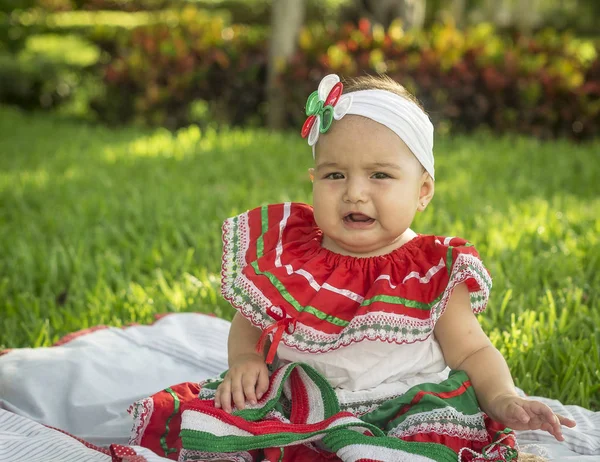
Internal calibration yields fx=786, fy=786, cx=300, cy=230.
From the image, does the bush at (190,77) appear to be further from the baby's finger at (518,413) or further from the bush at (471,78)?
the baby's finger at (518,413)

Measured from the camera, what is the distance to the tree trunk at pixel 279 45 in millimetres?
7656

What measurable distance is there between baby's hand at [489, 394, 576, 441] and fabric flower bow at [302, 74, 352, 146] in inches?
32.4

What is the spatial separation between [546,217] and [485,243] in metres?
0.63

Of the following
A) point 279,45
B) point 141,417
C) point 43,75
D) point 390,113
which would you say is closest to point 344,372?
point 141,417

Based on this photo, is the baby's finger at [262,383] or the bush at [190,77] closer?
the baby's finger at [262,383]

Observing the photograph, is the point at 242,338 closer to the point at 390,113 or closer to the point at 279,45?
the point at 390,113

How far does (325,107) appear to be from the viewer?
207 cm

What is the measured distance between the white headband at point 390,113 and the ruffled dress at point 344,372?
10.9 inches

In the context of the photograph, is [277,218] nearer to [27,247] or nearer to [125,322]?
[125,322]

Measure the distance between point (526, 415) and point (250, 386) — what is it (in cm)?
69

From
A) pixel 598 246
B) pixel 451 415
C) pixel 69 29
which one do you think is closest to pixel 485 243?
pixel 598 246

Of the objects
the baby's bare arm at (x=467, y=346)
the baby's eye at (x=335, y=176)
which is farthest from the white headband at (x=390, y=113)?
the baby's bare arm at (x=467, y=346)

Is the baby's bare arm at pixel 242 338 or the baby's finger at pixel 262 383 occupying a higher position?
the baby's bare arm at pixel 242 338

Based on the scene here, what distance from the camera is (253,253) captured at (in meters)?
2.21
